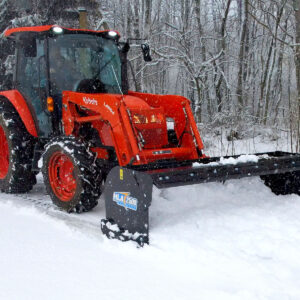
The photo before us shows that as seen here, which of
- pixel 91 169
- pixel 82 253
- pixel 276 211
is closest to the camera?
pixel 82 253

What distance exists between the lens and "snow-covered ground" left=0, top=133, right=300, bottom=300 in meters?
2.81

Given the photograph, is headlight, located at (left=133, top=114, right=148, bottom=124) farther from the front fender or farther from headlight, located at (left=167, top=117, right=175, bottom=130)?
the front fender

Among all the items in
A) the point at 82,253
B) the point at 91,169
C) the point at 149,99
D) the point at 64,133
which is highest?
the point at 149,99

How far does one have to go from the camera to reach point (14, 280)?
118 inches

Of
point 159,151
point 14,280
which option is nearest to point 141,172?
point 159,151

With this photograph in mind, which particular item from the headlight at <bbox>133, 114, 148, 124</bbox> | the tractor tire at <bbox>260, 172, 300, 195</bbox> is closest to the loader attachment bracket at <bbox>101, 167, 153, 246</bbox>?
the headlight at <bbox>133, 114, 148, 124</bbox>

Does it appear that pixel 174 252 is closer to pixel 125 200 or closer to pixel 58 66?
pixel 125 200

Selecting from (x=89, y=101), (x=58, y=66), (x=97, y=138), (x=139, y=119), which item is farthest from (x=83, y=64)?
(x=139, y=119)

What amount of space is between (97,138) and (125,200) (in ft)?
5.17

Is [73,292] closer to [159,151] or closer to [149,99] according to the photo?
[159,151]

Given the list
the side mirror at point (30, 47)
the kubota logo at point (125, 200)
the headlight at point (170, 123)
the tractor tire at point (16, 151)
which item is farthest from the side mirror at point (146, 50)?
the kubota logo at point (125, 200)

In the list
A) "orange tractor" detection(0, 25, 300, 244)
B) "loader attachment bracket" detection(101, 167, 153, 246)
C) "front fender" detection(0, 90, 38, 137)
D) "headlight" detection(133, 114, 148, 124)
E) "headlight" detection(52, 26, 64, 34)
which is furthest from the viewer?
"front fender" detection(0, 90, 38, 137)

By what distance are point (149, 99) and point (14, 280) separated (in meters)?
3.41

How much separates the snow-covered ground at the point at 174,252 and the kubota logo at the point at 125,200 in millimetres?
318
